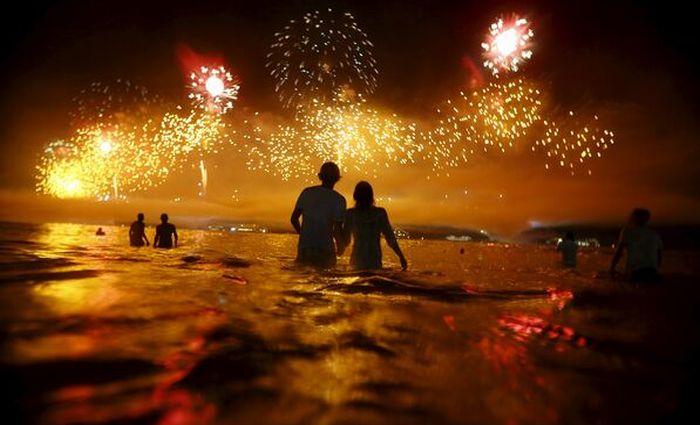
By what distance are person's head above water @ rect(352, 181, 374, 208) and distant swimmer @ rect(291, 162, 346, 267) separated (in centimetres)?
29

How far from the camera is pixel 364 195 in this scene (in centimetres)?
793

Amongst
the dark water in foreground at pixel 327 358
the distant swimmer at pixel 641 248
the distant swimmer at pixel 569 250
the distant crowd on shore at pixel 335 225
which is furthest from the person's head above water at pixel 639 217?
the distant swimmer at pixel 569 250

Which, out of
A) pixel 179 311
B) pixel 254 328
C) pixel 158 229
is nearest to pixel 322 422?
pixel 254 328

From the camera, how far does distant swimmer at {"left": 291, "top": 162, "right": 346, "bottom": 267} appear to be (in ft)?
25.9

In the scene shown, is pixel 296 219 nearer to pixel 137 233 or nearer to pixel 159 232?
pixel 159 232

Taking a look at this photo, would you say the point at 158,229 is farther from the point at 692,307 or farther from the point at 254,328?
the point at 692,307

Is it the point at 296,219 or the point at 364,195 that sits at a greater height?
the point at 364,195

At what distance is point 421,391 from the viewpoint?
2674mm

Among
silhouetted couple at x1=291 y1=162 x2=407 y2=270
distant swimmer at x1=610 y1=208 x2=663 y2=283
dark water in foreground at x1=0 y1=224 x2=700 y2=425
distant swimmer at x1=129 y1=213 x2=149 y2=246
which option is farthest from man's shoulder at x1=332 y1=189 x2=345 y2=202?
distant swimmer at x1=129 y1=213 x2=149 y2=246

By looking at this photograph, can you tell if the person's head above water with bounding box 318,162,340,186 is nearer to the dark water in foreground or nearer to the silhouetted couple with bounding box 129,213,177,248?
the dark water in foreground

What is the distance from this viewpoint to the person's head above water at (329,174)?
315 inches

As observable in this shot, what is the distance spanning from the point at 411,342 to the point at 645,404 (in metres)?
1.73

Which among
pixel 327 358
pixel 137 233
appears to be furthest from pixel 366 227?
pixel 137 233

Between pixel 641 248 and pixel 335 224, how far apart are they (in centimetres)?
721
